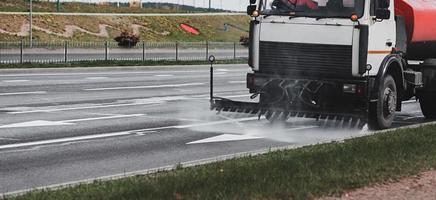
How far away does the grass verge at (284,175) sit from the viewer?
714cm

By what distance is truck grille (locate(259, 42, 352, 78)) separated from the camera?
12734mm

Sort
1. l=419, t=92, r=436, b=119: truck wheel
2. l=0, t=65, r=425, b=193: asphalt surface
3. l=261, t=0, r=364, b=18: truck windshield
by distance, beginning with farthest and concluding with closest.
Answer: l=419, t=92, r=436, b=119: truck wheel
l=261, t=0, r=364, b=18: truck windshield
l=0, t=65, r=425, b=193: asphalt surface

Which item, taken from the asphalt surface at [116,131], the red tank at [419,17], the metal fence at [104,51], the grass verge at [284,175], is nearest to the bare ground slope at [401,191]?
the grass verge at [284,175]

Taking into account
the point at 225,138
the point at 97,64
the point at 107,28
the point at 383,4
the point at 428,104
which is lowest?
the point at 225,138

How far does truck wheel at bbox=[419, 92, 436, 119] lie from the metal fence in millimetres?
26014

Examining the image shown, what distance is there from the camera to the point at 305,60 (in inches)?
515

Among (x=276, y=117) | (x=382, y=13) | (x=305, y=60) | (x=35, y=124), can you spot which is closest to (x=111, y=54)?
(x=35, y=124)

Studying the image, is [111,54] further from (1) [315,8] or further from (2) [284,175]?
(2) [284,175]

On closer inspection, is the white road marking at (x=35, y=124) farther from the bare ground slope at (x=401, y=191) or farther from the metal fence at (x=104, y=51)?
the metal fence at (x=104, y=51)

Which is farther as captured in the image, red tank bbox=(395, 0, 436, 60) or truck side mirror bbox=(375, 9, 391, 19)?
red tank bbox=(395, 0, 436, 60)

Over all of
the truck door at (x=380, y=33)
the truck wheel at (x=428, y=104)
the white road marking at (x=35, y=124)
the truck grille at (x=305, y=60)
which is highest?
the truck door at (x=380, y=33)

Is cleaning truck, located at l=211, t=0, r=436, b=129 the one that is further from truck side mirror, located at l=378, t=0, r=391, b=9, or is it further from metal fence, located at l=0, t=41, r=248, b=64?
metal fence, located at l=0, t=41, r=248, b=64

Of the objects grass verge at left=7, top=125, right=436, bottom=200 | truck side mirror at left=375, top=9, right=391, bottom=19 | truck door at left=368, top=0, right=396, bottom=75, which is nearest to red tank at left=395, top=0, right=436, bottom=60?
truck door at left=368, top=0, right=396, bottom=75

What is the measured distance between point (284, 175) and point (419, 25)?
23.2 ft
